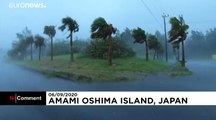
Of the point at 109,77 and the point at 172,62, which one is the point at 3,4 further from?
the point at 172,62

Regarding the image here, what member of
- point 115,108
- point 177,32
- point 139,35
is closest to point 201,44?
point 177,32

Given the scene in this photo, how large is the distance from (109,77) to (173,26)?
588 millimetres

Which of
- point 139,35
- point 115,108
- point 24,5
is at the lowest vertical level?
Result: point 115,108

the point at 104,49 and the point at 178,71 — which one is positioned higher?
the point at 104,49

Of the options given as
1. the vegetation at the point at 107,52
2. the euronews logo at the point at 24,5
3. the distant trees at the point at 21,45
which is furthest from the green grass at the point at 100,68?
the euronews logo at the point at 24,5

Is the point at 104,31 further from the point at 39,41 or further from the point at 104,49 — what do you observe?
the point at 39,41

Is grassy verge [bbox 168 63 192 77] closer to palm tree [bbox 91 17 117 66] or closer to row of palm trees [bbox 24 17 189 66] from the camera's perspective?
row of palm trees [bbox 24 17 189 66]

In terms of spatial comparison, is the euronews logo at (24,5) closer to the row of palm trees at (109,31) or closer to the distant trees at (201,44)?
the row of palm trees at (109,31)

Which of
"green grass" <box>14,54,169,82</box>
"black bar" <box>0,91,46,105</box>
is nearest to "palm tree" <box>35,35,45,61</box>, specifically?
"green grass" <box>14,54,169,82</box>

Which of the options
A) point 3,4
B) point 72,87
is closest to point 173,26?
point 72,87

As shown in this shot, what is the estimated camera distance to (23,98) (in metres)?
2.55

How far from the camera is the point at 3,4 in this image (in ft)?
8.40

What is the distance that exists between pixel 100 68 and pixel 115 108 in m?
0.31

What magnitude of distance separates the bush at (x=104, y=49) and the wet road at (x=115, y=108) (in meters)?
0.21
